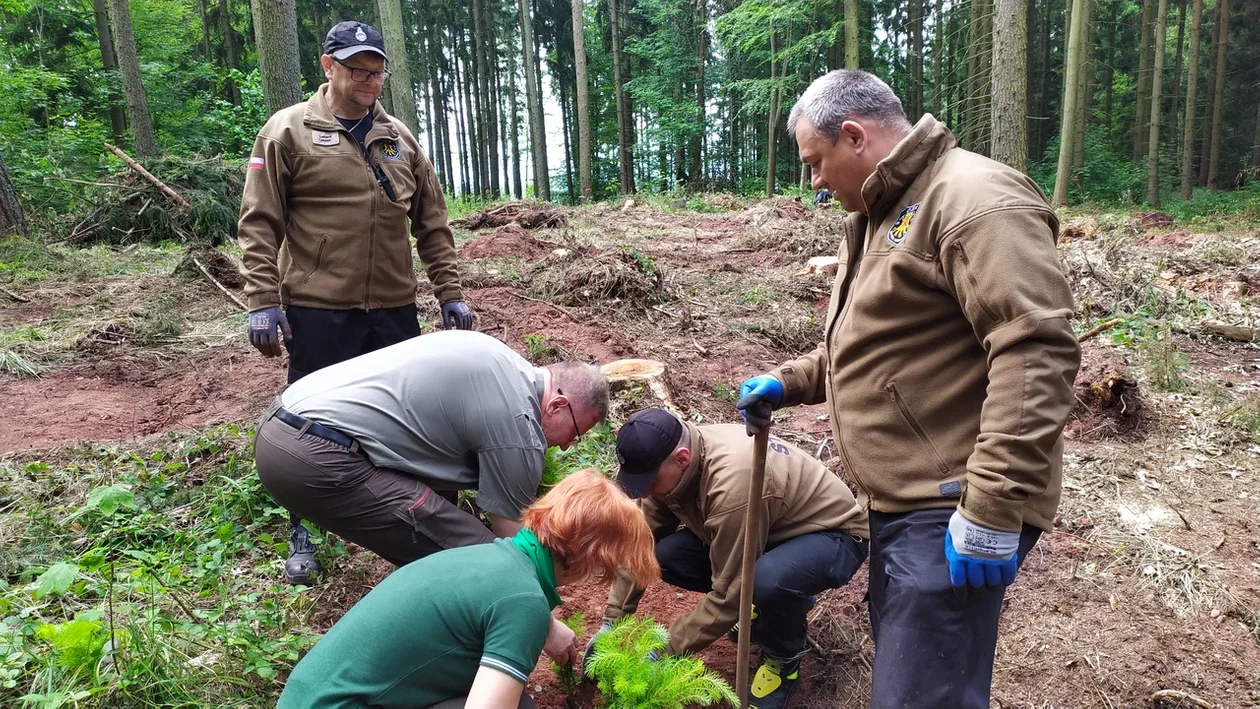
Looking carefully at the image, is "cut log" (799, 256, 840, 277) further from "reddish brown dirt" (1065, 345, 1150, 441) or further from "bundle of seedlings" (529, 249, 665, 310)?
"reddish brown dirt" (1065, 345, 1150, 441)

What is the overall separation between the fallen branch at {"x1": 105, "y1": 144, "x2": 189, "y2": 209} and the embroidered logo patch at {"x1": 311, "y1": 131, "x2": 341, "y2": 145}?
866cm

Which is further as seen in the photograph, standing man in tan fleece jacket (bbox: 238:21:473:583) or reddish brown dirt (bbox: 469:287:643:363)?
reddish brown dirt (bbox: 469:287:643:363)

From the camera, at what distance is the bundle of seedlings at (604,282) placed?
21.9 ft

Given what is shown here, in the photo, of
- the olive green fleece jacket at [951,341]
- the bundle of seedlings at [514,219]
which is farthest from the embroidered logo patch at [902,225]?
the bundle of seedlings at [514,219]

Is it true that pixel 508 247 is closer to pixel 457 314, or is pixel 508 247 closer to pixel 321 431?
pixel 457 314

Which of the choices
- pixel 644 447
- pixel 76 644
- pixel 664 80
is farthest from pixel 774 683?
pixel 664 80

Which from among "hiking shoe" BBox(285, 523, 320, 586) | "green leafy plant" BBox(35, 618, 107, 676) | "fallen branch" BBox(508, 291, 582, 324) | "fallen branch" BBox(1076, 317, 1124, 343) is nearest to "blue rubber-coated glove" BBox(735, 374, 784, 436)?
"hiking shoe" BBox(285, 523, 320, 586)

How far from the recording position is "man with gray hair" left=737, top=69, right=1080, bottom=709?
1.48 meters

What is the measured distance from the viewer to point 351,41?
2.92 m

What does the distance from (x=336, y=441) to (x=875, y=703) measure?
1.84 meters

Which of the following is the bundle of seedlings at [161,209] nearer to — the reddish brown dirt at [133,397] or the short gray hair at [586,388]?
the reddish brown dirt at [133,397]

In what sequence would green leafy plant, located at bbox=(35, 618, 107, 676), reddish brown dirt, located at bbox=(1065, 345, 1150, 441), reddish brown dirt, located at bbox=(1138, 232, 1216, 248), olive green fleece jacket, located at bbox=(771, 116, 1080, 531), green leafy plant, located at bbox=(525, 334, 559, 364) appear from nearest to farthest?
olive green fleece jacket, located at bbox=(771, 116, 1080, 531), green leafy plant, located at bbox=(35, 618, 107, 676), reddish brown dirt, located at bbox=(1065, 345, 1150, 441), green leafy plant, located at bbox=(525, 334, 559, 364), reddish brown dirt, located at bbox=(1138, 232, 1216, 248)

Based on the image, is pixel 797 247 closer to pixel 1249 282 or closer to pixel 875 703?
pixel 1249 282

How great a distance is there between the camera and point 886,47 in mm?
26953
